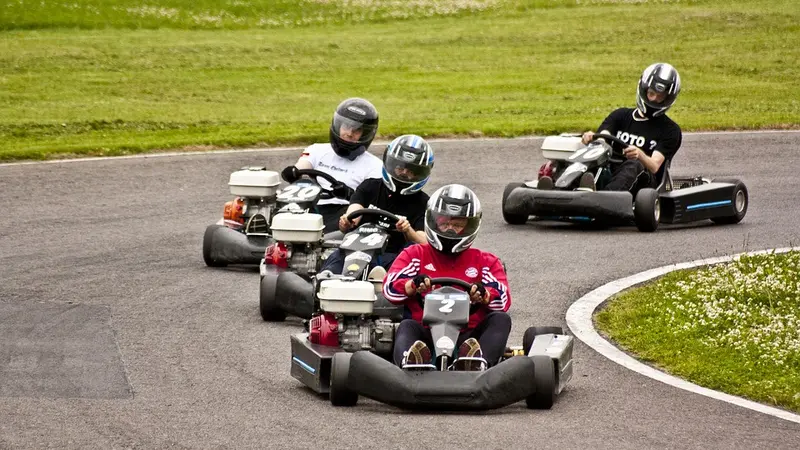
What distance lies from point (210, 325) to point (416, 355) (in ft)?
8.46

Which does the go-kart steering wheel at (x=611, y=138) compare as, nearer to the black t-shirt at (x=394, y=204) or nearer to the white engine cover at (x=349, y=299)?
the black t-shirt at (x=394, y=204)

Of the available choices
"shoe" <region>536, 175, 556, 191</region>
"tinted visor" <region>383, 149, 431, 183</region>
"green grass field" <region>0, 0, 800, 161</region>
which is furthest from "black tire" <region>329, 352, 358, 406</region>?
"green grass field" <region>0, 0, 800, 161</region>

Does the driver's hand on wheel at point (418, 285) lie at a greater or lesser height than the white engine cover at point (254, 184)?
greater

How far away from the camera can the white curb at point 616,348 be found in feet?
25.4

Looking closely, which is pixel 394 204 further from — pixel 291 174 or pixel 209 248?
pixel 209 248

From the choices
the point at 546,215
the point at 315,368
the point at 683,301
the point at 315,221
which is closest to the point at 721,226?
the point at 546,215

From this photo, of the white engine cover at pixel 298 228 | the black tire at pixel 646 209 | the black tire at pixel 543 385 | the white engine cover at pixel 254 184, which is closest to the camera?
the black tire at pixel 543 385

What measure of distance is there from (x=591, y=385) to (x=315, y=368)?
157 centimetres

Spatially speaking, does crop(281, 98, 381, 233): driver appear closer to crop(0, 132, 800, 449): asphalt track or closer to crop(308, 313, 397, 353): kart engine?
crop(0, 132, 800, 449): asphalt track

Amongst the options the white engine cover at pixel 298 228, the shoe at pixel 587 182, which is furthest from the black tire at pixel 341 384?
the shoe at pixel 587 182

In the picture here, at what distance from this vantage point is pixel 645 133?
14.2 metres

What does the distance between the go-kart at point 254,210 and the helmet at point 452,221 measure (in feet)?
10.1

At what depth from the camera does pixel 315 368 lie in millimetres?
7785

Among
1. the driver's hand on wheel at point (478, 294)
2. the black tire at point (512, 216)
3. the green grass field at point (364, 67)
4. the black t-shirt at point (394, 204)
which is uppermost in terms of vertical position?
the driver's hand on wheel at point (478, 294)
